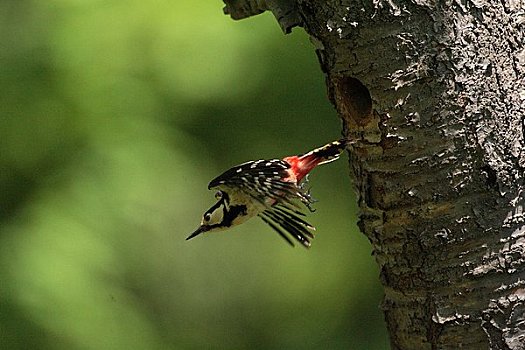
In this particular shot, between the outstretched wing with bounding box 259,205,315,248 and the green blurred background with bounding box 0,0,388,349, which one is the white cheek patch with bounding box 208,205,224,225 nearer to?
the outstretched wing with bounding box 259,205,315,248

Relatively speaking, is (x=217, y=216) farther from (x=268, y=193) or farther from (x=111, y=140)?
(x=111, y=140)

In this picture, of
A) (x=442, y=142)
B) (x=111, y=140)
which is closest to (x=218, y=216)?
(x=442, y=142)

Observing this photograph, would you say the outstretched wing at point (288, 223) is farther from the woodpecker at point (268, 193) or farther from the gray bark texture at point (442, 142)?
the gray bark texture at point (442, 142)

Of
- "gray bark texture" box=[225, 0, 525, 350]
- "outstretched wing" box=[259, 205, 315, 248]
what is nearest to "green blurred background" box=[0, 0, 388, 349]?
"outstretched wing" box=[259, 205, 315, 248]

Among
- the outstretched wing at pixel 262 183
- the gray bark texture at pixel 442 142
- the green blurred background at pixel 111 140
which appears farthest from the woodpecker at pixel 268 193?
the green blurred background at pixel 111 140

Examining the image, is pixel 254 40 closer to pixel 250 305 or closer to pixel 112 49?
pixel 112 49

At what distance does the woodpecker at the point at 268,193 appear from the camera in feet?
7.01

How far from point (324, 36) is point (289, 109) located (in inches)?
90.4

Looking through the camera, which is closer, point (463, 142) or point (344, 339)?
point (463, 142)

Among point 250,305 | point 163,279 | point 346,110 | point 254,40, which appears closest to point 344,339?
point 250,305

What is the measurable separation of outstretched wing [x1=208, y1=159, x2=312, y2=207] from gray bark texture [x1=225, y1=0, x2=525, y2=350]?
0.29 m

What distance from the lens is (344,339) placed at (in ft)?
14.6

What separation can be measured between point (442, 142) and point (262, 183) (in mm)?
520

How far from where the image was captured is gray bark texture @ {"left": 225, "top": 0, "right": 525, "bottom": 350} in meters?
1.73
